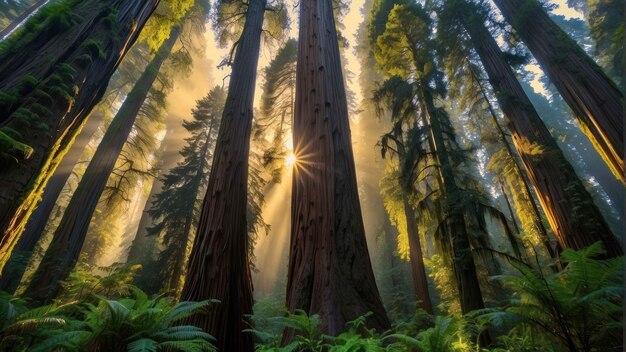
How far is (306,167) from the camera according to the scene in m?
3.55

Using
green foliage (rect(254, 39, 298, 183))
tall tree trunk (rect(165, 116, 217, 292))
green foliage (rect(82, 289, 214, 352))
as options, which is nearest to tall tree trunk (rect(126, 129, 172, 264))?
tall tree trunk (rect(165, 116, 217, 292))

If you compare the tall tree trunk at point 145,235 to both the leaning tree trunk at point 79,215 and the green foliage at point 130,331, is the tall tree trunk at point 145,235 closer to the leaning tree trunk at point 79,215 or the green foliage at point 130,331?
the leaning tree trunk at point 79,215

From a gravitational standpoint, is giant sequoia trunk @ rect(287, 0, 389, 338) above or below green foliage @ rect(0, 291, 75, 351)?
above

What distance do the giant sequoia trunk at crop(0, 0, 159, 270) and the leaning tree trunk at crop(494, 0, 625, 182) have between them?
655 cm

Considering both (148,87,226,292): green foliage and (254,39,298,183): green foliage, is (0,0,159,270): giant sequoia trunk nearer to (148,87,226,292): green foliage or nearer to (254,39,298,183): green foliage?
(254,39,298,183): green foliage

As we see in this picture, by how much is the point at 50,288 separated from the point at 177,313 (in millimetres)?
6649

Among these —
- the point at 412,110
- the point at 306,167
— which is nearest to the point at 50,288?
the point at 306,167

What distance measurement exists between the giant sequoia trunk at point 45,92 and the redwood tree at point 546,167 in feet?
21.9

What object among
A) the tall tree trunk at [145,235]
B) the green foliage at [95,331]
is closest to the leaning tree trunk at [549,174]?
the green foliage at [95,331]

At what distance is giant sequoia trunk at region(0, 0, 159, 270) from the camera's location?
1.96 m

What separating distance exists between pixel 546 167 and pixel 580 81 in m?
1.55

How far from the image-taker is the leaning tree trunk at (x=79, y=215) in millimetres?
6336

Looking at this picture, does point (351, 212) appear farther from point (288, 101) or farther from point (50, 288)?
point (50, 288)

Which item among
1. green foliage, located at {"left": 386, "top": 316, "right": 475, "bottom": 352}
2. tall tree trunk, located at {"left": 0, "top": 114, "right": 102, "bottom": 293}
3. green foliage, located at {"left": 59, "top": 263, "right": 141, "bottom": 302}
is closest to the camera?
green foliage, located at {"left": 386, "top": 316, "right": 475, "bottom": 352}
